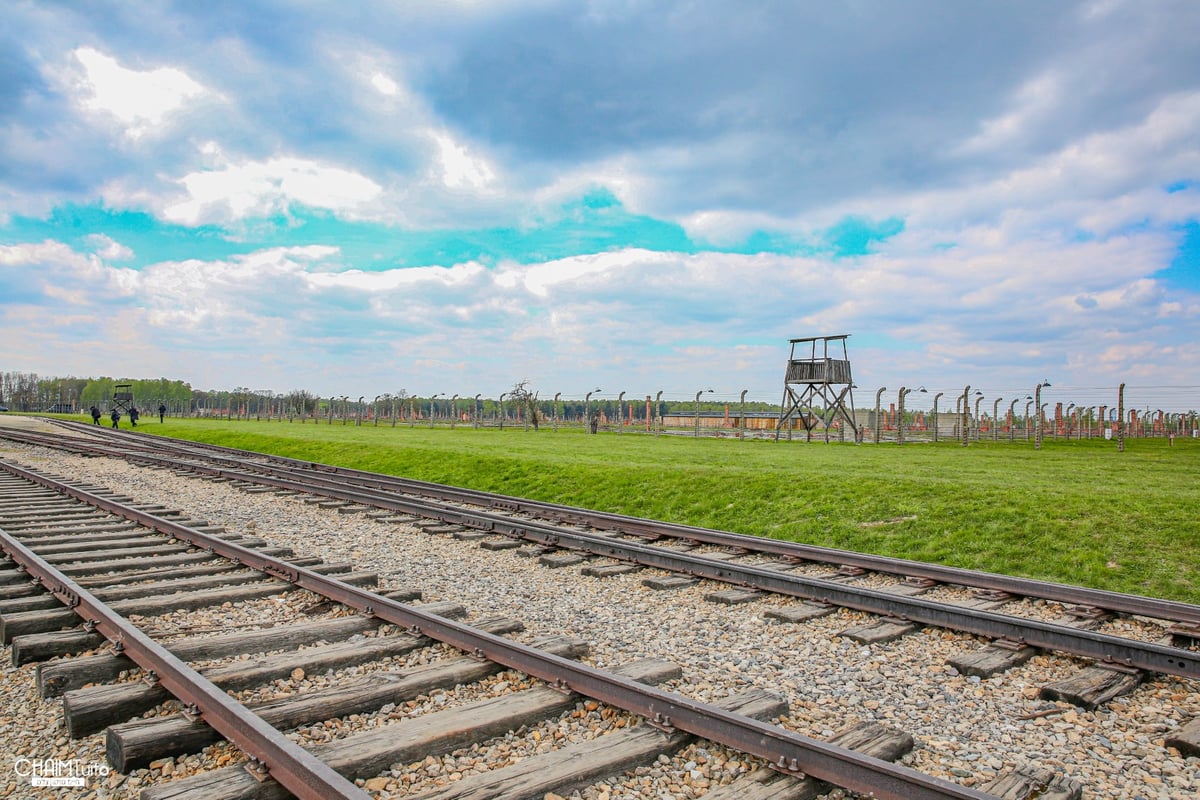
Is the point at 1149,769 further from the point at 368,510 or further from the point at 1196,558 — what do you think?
the point at 368,510

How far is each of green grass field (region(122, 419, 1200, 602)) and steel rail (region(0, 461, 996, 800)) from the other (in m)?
6.81

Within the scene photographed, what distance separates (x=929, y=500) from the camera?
41.6 feet

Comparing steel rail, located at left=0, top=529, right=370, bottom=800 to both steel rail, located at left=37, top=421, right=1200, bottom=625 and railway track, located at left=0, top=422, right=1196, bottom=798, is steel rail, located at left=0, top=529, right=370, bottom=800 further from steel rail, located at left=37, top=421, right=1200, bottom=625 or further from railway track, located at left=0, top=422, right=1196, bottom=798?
steel rail, located at left=37, top=421, right=1200, bottom=625

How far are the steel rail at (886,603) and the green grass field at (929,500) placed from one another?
345cm

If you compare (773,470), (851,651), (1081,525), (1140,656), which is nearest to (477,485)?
(773,470)

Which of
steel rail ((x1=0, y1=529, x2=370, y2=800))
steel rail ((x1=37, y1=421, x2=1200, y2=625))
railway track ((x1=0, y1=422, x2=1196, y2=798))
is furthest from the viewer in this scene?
steel rail ((x1=37, y1=421, x2=1200, y2=625))

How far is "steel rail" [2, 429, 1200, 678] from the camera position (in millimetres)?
5465

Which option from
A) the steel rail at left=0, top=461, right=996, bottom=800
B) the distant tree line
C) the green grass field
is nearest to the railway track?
the steel rail at left=0, top=461, right=996, bottom=800

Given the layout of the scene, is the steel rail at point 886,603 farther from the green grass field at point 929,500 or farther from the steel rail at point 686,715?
the green grass field at point 929,500

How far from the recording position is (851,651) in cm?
592

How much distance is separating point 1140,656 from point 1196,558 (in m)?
4.97

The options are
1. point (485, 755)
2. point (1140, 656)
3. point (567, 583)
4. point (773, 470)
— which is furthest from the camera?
point (773, 470)

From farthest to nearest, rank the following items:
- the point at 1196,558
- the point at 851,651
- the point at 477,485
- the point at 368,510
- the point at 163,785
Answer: the point at 477,485
the point at 368,510
the point at 1196,558
the point at 851,651
the point at 163,785

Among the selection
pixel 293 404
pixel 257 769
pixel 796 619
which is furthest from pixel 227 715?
pixel 293 404
